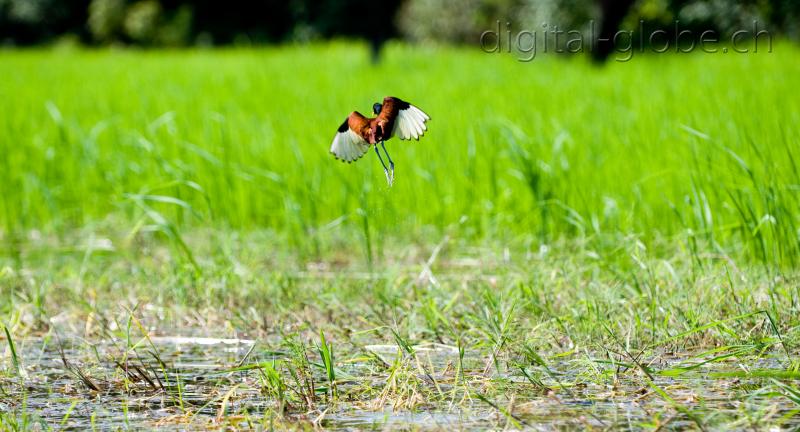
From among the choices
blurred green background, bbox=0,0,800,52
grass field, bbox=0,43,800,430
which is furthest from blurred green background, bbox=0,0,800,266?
blurred green background, bbox=0,0,800,52

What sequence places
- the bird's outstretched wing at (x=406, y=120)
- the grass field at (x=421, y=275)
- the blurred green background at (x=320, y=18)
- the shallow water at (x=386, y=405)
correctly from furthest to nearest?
the blurred green background at (x=320, y=18) → the grass field at (x=421, y=275) → the shallow water at (x=386, y=405) → the bird's outstretched wing at (x=406, y=120)

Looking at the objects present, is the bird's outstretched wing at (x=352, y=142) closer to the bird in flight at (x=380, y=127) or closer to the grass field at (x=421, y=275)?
the bird in flight at (x=380, y=127)

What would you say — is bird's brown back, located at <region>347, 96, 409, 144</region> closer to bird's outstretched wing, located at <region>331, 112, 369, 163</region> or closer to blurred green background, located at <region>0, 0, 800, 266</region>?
bird's outstretched wing, located at <region>331, 112, 369, 163</region>

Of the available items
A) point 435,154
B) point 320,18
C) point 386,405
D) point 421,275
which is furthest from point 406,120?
point 320,18

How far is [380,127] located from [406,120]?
1.7 inches

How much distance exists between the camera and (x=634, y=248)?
3.21m

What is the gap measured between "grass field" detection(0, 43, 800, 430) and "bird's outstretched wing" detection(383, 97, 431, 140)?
625 mm

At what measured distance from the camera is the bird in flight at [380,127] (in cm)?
157

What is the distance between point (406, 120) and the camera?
5.23 feet

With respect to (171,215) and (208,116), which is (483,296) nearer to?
(171,215)

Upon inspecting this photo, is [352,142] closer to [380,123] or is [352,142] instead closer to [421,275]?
[380,123]

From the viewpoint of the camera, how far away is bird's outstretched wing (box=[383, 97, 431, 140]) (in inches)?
60.7

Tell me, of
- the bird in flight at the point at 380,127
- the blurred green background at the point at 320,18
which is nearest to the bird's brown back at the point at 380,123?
the bird in flight at the point at 380,127

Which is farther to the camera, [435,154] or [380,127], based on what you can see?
[435,154]
